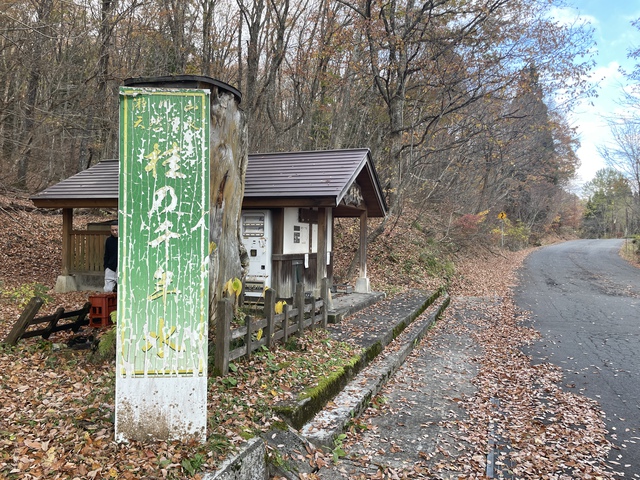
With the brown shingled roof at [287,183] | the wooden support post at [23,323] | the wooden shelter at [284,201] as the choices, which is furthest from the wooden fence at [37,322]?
the brown shingled roof at [287,183]

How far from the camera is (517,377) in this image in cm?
779

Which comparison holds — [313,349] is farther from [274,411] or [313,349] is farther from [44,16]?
[44,16]

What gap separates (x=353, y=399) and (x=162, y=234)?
11.7 feet

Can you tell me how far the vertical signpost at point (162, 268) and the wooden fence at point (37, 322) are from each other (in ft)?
11.2

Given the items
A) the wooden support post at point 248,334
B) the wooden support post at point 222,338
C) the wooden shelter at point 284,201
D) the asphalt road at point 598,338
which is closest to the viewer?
the wooden support post at point 222,338

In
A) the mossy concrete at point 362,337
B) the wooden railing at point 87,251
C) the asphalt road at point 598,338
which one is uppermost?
the wooden railing at point 87,251

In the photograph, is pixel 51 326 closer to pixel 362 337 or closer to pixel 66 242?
pixel 362 337

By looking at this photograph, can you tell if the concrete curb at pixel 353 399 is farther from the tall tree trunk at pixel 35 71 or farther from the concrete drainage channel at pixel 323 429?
the tall tree trunk at pixel 35 71

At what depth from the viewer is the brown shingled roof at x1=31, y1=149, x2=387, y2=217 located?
980cm

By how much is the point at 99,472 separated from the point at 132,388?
663 mm

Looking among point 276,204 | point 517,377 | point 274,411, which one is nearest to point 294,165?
point 276,204

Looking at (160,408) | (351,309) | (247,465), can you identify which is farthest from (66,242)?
(247,465)

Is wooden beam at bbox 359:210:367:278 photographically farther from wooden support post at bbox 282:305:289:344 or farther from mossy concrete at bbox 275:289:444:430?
wooden support post at bbox 282:305:289:344

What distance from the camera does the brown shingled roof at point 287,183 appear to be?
9.80 metres
